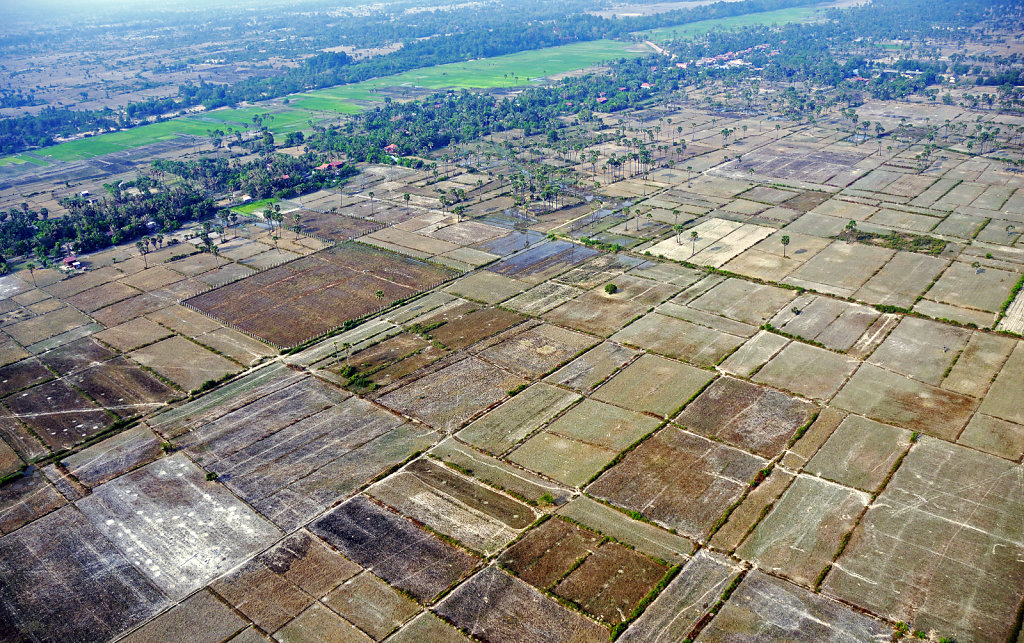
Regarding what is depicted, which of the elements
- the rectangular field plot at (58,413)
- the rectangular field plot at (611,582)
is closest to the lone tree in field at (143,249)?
the rectangular field plot at (58,413)

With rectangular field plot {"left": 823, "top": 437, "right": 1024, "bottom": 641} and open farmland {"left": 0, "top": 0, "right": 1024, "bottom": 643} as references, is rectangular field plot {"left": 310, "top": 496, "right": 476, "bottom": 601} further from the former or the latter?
rectangular field plot {"left": 823, "top": 437, "right": 1024, "bottom": 641}

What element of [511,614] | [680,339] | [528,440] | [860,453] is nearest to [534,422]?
[528,440]

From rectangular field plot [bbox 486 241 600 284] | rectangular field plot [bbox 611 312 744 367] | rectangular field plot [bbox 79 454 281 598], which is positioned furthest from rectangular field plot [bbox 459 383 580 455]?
rectangular field plot [bbox 486 241 600 284]

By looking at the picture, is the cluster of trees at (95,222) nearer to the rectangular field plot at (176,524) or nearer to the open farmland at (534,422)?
the open farmland at (534,422)

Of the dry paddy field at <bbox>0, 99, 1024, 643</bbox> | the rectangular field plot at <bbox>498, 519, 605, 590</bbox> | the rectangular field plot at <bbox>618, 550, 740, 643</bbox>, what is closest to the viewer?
the rectangular field plot at <bbox>618, 550, 740, 643</bbox>

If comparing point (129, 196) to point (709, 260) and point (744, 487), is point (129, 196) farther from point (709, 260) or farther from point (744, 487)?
point (744, 487)

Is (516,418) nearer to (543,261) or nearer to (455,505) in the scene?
(455,505)
